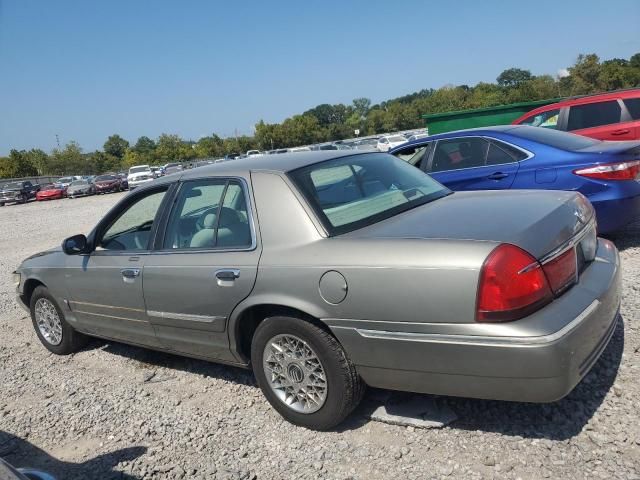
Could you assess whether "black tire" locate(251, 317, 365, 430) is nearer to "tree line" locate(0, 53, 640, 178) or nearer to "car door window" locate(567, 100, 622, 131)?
"car door window" locate(567, 100, 622, 131)

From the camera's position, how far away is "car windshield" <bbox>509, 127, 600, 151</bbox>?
5797mm

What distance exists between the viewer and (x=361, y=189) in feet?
11.8

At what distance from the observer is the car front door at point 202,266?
3352 millimetres

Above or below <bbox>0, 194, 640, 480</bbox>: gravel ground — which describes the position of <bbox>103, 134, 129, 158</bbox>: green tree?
above

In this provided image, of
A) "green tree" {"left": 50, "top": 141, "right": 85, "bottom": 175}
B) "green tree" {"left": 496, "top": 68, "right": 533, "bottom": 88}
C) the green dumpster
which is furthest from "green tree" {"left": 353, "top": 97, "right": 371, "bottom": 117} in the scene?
the green dumpster

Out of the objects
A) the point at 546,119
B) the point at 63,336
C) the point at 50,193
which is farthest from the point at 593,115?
the point at 50,193

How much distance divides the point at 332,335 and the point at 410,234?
706 millimetres

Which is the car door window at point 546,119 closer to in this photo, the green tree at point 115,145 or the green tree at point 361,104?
the green tree at point 115,145

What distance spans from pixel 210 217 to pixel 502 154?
3763mm

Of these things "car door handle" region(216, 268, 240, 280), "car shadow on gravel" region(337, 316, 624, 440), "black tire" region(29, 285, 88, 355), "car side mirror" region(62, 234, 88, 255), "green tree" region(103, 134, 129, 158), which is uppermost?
"green tree" region(103, 134, 129, 158)

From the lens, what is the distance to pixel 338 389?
9.81 ft

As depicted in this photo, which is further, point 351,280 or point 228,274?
point 228,274

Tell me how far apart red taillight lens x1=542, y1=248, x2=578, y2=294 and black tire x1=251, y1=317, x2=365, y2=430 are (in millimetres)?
1126

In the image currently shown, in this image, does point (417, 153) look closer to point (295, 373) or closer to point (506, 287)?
point (295, 373)
